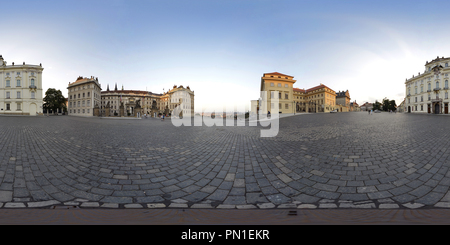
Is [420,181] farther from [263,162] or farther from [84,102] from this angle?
[84,102]

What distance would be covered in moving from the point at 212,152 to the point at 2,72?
72.1m

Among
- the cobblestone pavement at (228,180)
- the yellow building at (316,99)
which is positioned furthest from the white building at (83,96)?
the yellow building at (316,99)

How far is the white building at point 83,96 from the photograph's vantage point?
57312 millimetres

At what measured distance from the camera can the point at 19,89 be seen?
157 ft

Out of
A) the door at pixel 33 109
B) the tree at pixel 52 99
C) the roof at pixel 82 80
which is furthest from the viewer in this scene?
the tree at pixel 52 99

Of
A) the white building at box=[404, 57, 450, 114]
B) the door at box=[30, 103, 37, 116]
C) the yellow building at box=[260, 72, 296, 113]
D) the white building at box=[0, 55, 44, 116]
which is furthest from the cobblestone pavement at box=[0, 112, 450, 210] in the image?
the door at box=[30, 103, 37, 116]

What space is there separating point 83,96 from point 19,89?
45.0 ft

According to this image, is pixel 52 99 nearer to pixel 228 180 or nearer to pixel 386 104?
pixel 228 180

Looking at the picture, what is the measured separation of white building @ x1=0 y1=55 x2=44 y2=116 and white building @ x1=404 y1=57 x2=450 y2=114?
9617cm

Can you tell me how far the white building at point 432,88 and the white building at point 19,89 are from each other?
316 feet

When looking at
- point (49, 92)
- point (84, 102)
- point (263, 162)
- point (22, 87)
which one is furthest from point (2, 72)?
point (263, 162)

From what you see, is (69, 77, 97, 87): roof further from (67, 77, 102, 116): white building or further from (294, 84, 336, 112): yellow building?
A: (294, 84, 336, 112): yellow building

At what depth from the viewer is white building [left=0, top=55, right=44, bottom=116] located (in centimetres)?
4738

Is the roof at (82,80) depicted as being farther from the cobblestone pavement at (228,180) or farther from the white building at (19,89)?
the cobblestone pavement at (228,180)
